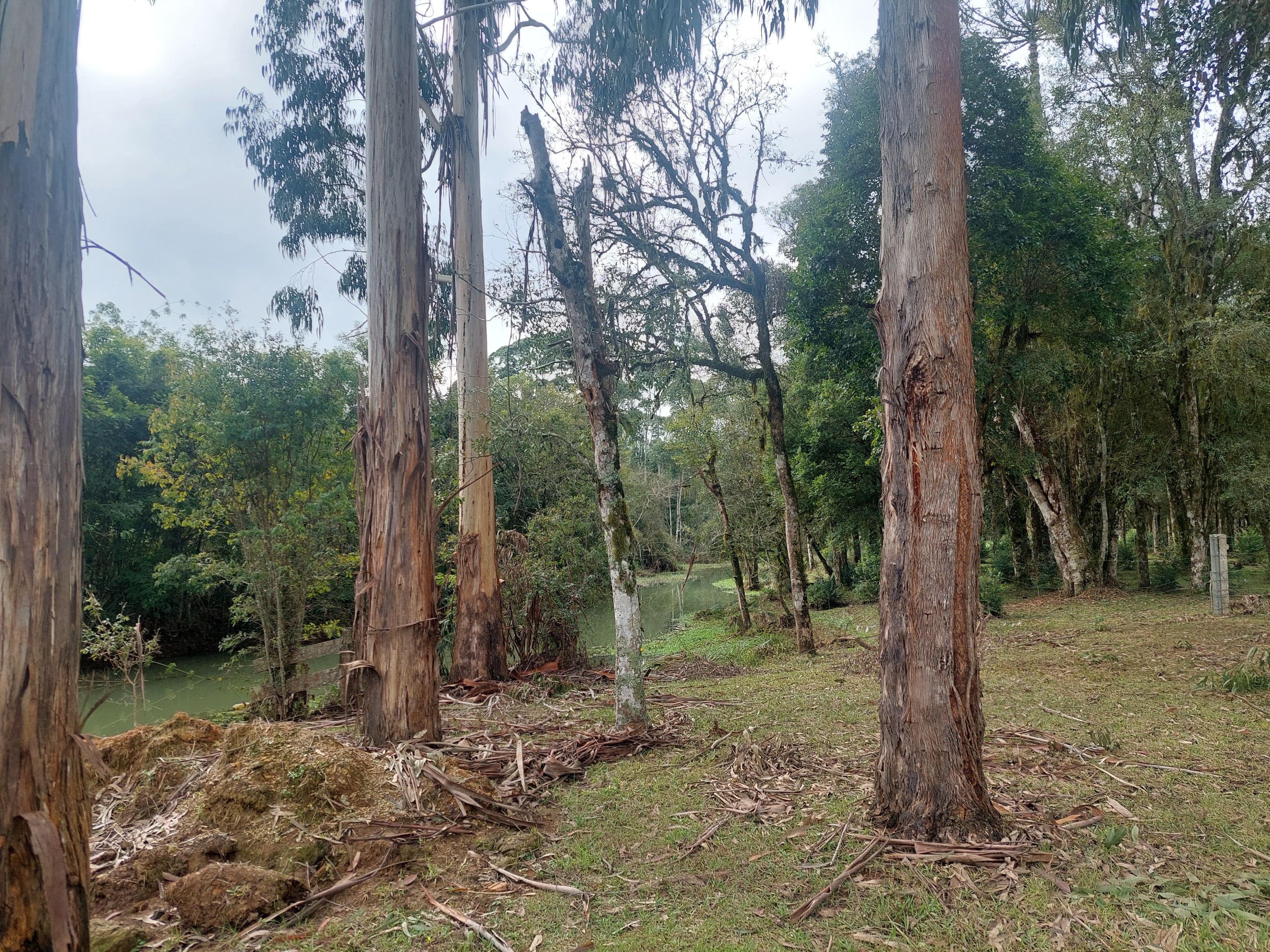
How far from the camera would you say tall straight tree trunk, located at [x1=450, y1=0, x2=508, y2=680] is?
9.24 m

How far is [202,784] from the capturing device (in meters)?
3.85

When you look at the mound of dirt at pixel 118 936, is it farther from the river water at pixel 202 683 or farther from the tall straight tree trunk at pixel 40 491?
the river water at pixel 202 683

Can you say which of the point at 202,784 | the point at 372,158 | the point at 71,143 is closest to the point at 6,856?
the point at 202,784

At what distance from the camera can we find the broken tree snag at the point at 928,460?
345 cm

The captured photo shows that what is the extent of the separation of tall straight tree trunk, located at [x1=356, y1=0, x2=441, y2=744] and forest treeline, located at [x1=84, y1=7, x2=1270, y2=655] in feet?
4.57

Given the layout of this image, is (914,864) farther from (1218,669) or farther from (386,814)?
(1218,669)

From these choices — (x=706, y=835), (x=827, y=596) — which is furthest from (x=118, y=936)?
(x=827, y=596)

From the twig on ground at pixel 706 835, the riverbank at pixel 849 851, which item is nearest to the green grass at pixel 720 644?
the riverbank at pixel 849 851

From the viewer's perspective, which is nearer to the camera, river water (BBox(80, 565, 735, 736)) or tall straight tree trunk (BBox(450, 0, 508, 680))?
tall straight tree trunk (BBox(450, 0, 508, 680))

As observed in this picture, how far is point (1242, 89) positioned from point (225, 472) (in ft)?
48.4

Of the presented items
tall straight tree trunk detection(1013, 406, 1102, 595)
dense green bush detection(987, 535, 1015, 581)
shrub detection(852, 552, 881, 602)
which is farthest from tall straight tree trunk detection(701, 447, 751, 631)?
dense green bush detection(987, 535, 1015, 581)

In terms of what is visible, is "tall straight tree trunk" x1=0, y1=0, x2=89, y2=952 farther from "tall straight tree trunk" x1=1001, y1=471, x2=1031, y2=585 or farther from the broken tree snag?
"tall straight tree trunk" x1=1001, y1=471, x2=1031, y2=585

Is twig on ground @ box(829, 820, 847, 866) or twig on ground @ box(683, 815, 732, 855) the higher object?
twig on ground @ box(829, 820, 847, 866)

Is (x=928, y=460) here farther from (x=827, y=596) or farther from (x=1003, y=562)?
(x=1003, y=562)
